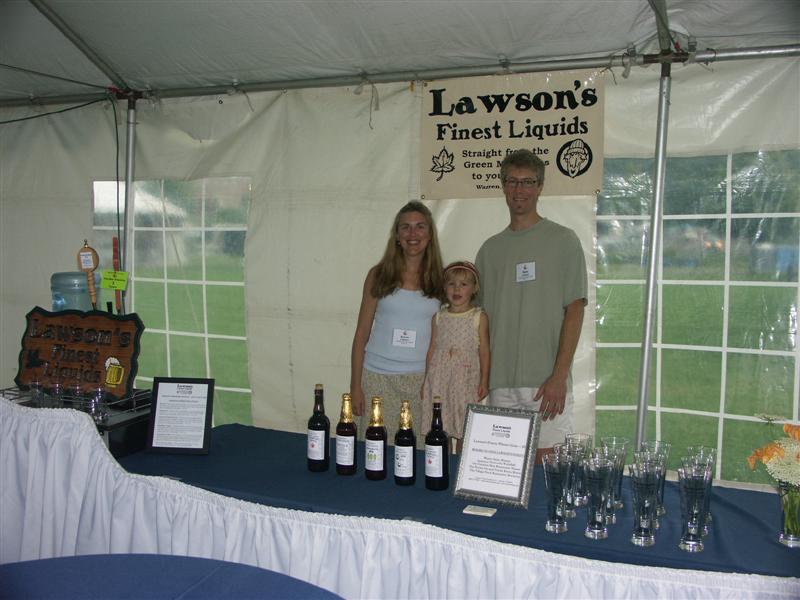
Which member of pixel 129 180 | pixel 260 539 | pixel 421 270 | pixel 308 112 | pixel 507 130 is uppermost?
pixel 308 112

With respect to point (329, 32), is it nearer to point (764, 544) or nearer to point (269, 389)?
point (269, 389)

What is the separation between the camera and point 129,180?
3.81m

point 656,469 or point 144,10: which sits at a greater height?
point 144,10

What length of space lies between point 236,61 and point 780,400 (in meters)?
2.82

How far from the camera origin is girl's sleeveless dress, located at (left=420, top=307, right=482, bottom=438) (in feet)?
8.52

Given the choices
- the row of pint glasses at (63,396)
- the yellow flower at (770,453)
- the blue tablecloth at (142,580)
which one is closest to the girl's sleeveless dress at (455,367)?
the row of pint glasses at (63,396)

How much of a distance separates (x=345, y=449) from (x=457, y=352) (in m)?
0.86

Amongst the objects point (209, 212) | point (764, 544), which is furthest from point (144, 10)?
point (764, 544)

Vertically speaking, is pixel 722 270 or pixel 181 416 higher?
pixel 722 270

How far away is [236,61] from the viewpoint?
10.8 feet

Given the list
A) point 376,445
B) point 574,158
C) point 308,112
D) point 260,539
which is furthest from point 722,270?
point 260,539

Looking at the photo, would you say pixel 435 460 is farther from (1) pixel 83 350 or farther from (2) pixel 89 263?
(2) pixel 89 263

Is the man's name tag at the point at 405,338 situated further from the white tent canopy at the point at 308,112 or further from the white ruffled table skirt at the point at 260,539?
the white ruffled table skirt at the point at 260,539

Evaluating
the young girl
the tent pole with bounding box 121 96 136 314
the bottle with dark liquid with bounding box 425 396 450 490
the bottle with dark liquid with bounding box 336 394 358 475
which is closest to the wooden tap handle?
the tent pole with bounding box 121 96 136 314
